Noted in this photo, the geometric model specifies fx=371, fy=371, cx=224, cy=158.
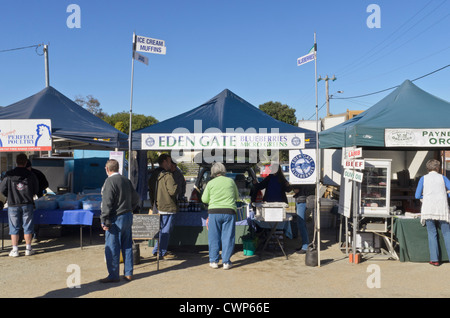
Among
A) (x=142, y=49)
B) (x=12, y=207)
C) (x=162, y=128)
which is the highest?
(x=142, y=49)

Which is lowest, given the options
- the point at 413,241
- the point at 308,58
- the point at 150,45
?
the point at 413,241

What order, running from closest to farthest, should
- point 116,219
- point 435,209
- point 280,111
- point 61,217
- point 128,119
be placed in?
point 116,219 → point 435,209 → point 61,217 → point 280,111 → point 128,119

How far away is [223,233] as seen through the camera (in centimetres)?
605

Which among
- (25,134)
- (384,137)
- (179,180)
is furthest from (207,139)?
(25,134)

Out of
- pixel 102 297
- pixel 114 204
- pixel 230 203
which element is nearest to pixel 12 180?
pixel 114 204

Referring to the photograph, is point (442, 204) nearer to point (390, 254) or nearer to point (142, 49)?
point (390, 254)

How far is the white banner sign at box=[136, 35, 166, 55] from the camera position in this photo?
6.62 metres

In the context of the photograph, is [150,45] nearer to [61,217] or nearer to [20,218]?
[61,217]

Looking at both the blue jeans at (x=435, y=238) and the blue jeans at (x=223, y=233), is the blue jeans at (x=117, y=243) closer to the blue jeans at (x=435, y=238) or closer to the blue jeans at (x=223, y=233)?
the blue jeans at (x=223, y=233)

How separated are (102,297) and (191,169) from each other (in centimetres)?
3643

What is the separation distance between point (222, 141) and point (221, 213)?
1533 millimetres

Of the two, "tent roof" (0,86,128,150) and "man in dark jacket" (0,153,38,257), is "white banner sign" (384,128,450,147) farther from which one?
"man in dark jacket" (0,153,38,257)

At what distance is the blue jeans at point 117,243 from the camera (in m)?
5.21
